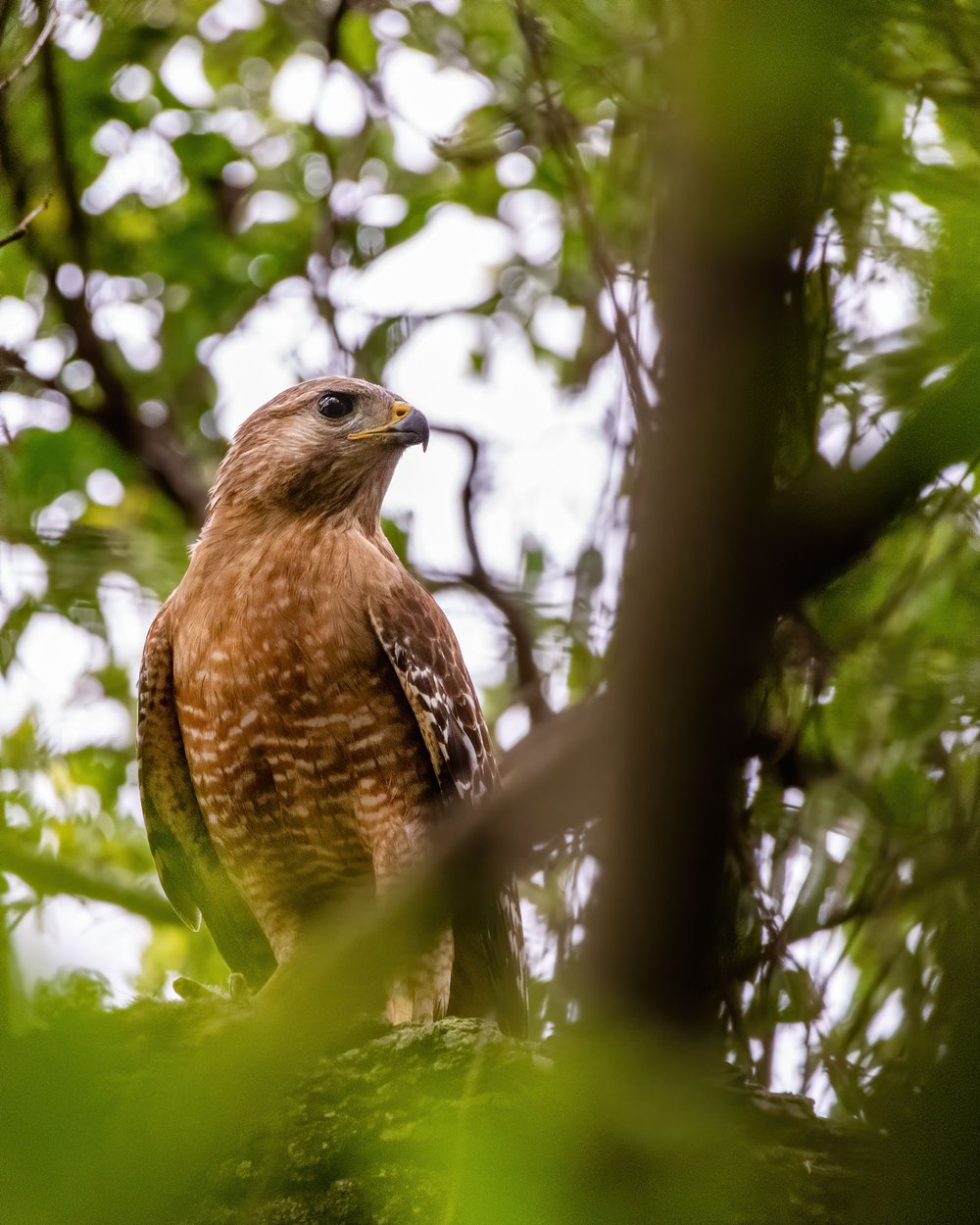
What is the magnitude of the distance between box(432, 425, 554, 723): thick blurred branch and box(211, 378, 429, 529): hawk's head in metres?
1.16

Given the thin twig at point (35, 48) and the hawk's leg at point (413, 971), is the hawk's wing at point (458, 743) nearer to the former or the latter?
the hawk's leg at point (413, 971)

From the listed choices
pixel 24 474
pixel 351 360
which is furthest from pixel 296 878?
pixel 351 360

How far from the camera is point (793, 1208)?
2.15m

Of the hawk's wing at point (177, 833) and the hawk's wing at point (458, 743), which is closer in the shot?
the hawk's wing at point (458, 743)

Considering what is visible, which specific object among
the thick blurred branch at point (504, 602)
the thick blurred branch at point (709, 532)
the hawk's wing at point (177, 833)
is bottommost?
the thick blurred branch at point (709, 532)

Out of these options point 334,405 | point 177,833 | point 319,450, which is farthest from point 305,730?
point 334,405

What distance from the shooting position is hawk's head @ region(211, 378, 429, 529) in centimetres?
526

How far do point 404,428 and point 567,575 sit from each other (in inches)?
48.9

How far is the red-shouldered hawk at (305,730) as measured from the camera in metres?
4.62

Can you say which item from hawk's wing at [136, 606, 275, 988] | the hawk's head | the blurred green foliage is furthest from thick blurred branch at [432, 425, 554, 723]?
hawk's wing at [136, 606, 275, 988]

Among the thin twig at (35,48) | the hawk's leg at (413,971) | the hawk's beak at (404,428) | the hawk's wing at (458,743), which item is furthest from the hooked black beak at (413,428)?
the thin twig at (35,48)

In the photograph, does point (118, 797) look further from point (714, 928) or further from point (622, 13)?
point (714, 928)

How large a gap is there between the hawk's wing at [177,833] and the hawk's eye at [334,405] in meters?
1.09

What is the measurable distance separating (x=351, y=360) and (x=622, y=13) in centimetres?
273
